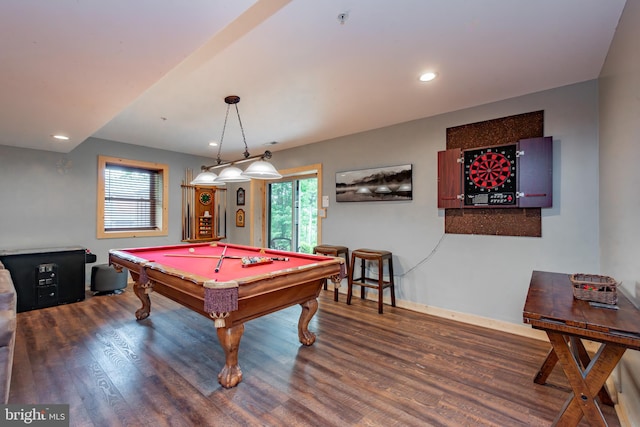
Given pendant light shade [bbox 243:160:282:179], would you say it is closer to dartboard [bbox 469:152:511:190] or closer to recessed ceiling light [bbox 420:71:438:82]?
recessed ceiling light [bbox 420:71:438:82]

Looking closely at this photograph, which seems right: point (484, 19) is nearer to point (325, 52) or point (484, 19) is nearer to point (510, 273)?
point (325, 52)

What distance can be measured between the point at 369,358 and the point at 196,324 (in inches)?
74.5

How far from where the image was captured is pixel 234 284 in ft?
6.06

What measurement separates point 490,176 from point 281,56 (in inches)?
94.0

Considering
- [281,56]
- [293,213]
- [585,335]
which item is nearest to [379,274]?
[585,335]

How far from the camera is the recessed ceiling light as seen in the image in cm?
248

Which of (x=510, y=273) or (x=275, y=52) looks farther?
(x=510, y=273)

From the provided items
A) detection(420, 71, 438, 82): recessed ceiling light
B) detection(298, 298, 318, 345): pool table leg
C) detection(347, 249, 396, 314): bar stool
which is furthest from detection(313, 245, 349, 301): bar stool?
detection(420, 71, 438, 82): recessed ceiling light

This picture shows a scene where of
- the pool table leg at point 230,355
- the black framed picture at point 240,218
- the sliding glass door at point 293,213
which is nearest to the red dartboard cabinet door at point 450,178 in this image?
the sliding glass door at point 293,213

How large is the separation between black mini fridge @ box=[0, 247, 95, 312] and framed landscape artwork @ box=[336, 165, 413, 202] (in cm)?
378

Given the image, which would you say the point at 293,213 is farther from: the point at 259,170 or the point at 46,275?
the point at 46,275

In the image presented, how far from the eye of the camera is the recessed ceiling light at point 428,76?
248cm

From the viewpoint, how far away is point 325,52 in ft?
6.99

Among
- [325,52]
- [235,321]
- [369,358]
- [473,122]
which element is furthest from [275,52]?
[369,358]
